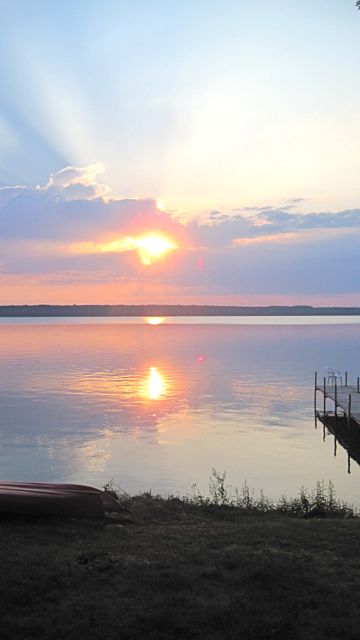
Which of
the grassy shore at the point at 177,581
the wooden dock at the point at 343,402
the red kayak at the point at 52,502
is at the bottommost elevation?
the grassy shore at the point at 177,581

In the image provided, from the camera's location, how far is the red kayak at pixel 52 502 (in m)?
10.9

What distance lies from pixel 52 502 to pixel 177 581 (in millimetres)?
4122

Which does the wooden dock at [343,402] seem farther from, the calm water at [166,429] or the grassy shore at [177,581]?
the grassy shore at [177,581]

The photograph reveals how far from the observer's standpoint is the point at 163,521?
40.0 ft

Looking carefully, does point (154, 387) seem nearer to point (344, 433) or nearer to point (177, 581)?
point (344, 433)

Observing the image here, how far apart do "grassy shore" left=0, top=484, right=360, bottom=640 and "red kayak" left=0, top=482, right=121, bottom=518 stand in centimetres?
24

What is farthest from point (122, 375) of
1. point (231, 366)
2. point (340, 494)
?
point (340, 494)

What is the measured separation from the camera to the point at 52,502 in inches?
439

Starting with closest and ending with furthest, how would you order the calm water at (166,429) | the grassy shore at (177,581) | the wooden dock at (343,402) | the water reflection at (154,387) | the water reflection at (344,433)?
the grassy shore at (177,581), the calm water at (166,429), the water reflection at (344,433), the wooden dock at (343,402), the water reflection at (154,387)

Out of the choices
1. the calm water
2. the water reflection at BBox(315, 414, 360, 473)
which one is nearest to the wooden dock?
the water reflection at BBox(315, 414, 360, 473)

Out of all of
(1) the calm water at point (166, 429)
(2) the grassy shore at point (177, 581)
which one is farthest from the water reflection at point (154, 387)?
(2) the grassy shore at point (177, 581)

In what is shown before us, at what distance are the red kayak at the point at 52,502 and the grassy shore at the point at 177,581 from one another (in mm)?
236

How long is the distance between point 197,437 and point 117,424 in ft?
18.9

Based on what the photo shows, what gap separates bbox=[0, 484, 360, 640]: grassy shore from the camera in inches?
257
